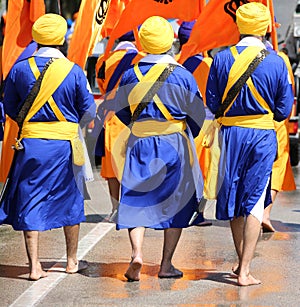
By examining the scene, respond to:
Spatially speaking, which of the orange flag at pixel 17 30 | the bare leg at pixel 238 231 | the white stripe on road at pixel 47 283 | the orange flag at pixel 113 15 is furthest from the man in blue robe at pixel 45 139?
the orange flag at pixel 113 15

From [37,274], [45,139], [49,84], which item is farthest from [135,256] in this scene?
[49,84]

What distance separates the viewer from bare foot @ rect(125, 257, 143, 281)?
7934 mm

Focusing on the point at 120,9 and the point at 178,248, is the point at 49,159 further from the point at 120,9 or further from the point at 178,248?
the point at 120,9

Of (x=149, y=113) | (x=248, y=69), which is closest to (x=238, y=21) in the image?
(x=248, y=69)

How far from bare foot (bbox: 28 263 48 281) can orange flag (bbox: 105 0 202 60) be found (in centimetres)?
338

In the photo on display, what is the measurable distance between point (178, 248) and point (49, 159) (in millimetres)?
1820

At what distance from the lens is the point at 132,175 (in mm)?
8148

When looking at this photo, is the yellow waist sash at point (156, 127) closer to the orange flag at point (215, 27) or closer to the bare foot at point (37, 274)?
the bare foot at point (37, 274)

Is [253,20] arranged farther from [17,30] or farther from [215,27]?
[17,30]

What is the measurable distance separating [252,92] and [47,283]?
2.06 metres

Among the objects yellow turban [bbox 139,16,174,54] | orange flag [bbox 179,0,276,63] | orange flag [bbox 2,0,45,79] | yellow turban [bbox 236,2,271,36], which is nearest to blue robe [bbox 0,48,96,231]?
yellow turban [bbox 139,16,174,54]

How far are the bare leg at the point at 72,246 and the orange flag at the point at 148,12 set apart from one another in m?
3.12

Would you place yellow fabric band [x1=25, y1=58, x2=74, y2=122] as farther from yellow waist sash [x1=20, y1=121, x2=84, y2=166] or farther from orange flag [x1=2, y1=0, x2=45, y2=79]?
orange flag [x1=2, y1=0, x2=45, y2=79]

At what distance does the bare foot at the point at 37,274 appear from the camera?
813 cm
